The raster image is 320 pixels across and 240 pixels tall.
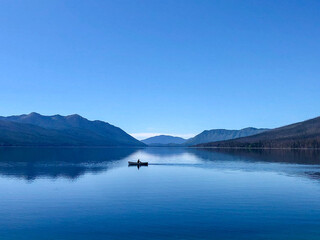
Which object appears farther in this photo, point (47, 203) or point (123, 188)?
point (123, 188)


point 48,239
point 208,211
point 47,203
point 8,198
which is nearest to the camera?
point 48,239

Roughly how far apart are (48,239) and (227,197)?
3546cm

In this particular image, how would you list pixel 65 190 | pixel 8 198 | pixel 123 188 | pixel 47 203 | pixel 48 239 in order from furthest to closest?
1. pixel 123 188
2. pixel 65 190
3. pixel 8 198
4. pixel 47 203
5. pixel 48 239

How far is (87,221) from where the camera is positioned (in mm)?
40875

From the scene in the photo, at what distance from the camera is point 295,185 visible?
73938mm

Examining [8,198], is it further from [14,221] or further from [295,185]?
[295,185]

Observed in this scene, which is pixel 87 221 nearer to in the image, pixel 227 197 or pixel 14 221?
pixel 14 221

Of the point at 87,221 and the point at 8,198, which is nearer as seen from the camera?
the point at 87,221

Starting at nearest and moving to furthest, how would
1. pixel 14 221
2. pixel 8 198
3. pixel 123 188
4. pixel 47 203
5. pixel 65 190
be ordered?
pixel 14 221
pixel 47 203
pixel 8 198
pixel 65 190
pixel 123 188

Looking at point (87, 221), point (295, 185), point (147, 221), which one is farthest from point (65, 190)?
point (295, 185)

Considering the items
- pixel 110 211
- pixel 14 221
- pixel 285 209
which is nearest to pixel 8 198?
pixel 14 221

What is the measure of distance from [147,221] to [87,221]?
8110mm

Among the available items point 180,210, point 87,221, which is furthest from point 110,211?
point 180,210

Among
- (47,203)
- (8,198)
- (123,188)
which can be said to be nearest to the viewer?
(47,203)
